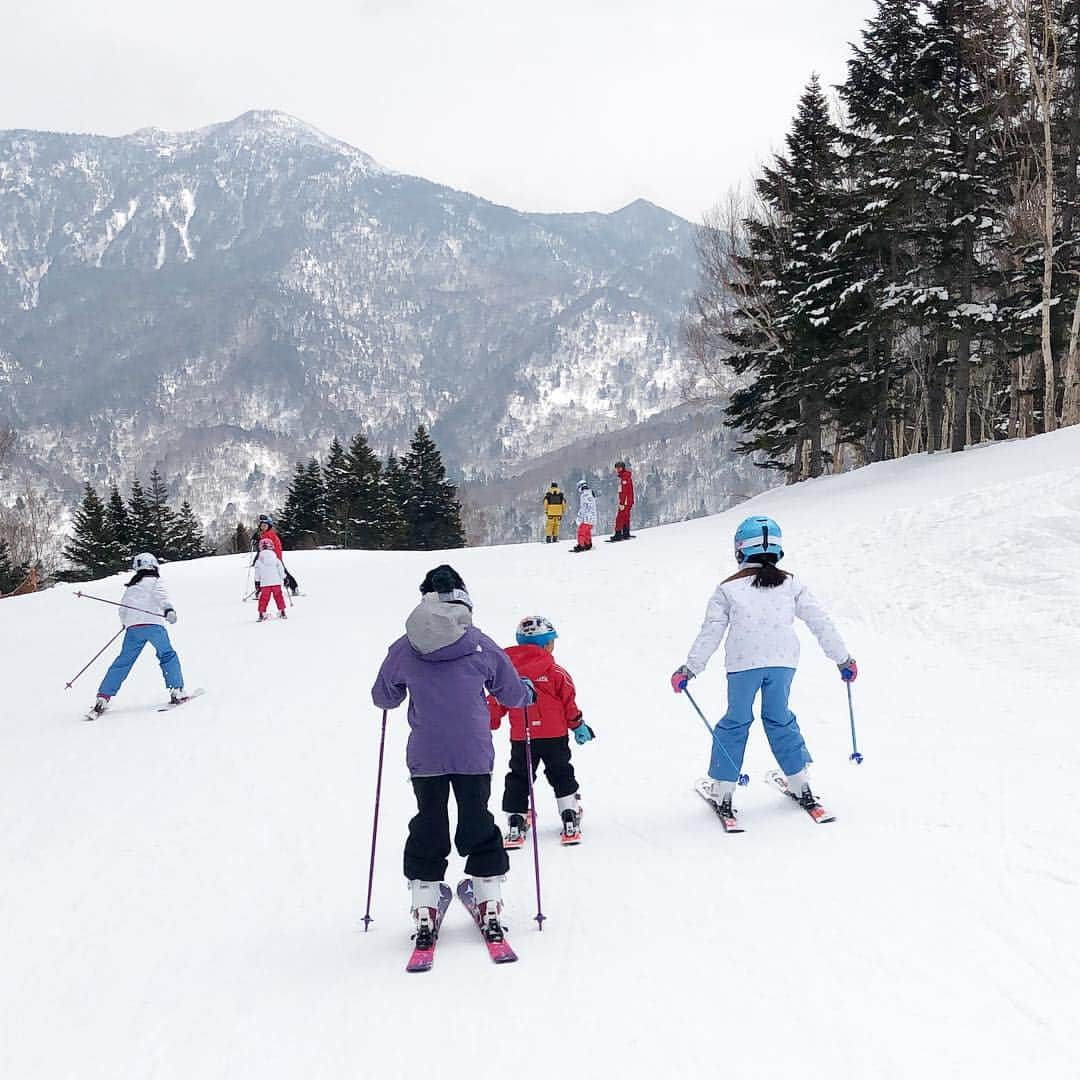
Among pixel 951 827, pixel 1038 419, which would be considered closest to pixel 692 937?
pixel 951 827

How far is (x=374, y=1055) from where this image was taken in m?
3.14

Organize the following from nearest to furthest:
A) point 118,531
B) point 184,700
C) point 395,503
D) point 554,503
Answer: point 184,700, point 554,503, point 395,503, point 118,531

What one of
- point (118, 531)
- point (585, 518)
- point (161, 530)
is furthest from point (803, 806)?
point (161, 530)

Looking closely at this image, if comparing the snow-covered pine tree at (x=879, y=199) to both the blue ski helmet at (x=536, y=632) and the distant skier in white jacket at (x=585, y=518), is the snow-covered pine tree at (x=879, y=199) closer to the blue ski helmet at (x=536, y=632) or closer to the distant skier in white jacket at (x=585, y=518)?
the distant skier in white jacket at (x=585, y=518)

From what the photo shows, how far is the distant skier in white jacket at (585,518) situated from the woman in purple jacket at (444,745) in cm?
1552

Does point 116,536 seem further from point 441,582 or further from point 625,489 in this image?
point 441,582

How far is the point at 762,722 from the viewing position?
528cm

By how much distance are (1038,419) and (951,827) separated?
29.4 m

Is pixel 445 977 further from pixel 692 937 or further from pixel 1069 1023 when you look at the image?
pixel 1069 1023

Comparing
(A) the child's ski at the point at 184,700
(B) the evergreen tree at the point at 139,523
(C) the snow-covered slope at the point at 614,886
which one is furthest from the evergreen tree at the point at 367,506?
(A) the child's ski at the point at 184,700

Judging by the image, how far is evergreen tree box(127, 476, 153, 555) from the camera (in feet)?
170

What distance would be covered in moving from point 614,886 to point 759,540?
2.22 metres

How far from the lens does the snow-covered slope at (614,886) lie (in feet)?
10.4

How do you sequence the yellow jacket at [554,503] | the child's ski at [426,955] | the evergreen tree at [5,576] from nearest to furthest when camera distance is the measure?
the child's ski at [426,955] < the yellow jacket at [554,503] < the evergreen tree at [5,576]
